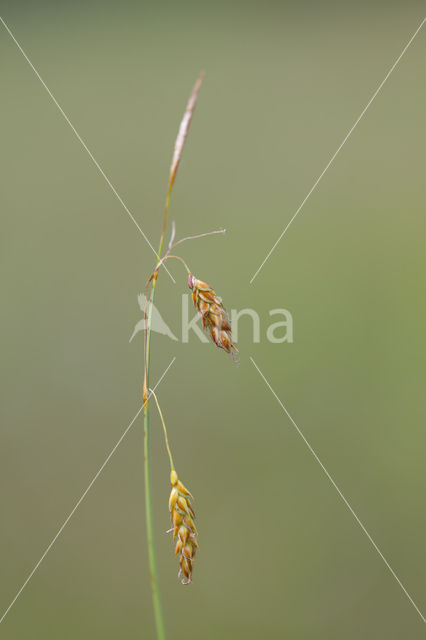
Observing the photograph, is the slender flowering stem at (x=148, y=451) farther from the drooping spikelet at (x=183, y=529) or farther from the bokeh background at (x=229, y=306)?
the bokeh background at (x=229, y=306)

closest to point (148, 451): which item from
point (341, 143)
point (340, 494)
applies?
point (340, 494)

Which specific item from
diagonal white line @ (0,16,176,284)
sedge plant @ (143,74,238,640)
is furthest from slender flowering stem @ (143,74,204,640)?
diagonal white line @ (0,16,176,284)

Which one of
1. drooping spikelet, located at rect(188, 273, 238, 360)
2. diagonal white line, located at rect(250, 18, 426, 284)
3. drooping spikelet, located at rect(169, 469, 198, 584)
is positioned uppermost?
diagonal white line, located at rect(250, 18, 426, 284)

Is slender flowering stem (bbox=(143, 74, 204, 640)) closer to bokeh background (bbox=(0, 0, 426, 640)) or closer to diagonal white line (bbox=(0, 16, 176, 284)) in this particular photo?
bokeh background (bbox=(0, 0, 426, 640))

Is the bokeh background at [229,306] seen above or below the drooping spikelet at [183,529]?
above

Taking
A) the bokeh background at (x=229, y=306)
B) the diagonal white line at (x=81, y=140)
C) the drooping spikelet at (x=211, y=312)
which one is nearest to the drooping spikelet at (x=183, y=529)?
the drooping spikelet at (x=211, y=312)

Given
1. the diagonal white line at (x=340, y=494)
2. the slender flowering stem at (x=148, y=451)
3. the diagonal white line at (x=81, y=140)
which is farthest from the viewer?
the diagonal white line at (x=81, y=140)

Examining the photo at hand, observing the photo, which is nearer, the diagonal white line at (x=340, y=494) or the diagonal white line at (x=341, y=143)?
the diagonal white line at (x=340, y=494)
